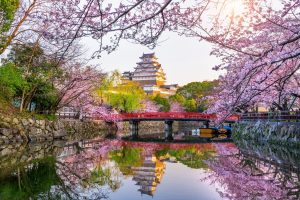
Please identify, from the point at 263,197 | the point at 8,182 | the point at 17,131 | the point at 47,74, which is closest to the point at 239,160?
the point at 263,197

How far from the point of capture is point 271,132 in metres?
20.8

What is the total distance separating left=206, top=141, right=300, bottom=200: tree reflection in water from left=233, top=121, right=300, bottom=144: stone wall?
3.97 metres

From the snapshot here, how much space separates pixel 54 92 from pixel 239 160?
14.9 m

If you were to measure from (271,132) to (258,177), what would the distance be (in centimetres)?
1219

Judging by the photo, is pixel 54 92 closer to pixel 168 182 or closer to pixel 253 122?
pixel 253 122

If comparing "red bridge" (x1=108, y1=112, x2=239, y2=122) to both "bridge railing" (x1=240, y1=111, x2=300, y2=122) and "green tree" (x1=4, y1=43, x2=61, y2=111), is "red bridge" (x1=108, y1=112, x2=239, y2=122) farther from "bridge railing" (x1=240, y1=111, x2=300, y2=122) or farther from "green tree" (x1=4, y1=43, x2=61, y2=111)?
"green tree" (x1=4, y1=43, x2=61, y2=111)

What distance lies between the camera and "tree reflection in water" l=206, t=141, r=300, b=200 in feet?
24.4

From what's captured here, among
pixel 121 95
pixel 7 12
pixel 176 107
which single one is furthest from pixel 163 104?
pixel 7 12

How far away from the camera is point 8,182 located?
28.1 ft

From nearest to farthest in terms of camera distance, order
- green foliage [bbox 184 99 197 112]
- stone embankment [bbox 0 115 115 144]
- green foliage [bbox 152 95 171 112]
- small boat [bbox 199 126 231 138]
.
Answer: stone embankment [bbox 0 115 115 144], small boat [bbox 199 126 231 138], green foliage [bbox 184 99 197 112], green foliage [bbox 152 95 171 112]

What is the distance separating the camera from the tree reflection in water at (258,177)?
743 cm

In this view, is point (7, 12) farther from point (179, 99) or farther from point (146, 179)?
point (179, 99)

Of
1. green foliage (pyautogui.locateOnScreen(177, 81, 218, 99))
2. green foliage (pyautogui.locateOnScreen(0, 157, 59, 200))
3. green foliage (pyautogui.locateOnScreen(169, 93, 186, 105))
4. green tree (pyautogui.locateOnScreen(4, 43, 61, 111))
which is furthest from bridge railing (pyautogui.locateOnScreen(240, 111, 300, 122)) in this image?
green foliage (pyautogui.locateOnScreen(177, 81, 218, 99))

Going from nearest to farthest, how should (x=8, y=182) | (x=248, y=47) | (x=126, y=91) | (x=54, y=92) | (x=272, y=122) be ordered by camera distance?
(x=8, y=182), (x=248, y=47), (x=272, y=122), (x=54, y=92), (x=126, y=91)
